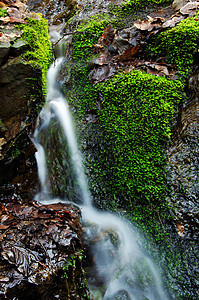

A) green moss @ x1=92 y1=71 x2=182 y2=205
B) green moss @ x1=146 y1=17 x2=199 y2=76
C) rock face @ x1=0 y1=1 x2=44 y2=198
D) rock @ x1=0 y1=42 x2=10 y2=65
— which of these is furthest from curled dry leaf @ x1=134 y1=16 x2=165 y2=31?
rock @ x1=0 y1=42 x2=10 y2=65

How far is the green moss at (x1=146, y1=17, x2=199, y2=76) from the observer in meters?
2.97

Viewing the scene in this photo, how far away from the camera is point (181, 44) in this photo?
3037 millimetres

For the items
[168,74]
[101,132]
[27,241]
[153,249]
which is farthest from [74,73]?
[153,249]

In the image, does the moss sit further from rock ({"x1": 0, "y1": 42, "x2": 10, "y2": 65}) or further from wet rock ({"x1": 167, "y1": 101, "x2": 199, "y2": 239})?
wet rock ({"x1": 167, "y1": 101, "x2": 199, "y2": 239})

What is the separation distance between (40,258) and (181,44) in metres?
3.71

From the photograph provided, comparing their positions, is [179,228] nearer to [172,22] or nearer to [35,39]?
[172,22]

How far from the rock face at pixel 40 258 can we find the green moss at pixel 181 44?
3.07 metres

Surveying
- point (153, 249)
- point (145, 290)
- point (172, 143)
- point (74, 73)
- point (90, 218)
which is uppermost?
point (74, 73)

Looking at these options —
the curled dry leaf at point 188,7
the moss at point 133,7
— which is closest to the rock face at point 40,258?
the curled dry leaf at point 188,7

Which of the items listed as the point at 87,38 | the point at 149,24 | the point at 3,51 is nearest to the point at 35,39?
the point at 3,51

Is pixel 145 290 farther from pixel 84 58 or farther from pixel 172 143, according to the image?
pixel 84 58

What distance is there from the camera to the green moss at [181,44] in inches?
117

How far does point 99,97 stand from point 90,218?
220cm

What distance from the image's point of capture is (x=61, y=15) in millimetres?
Answer: 6406
